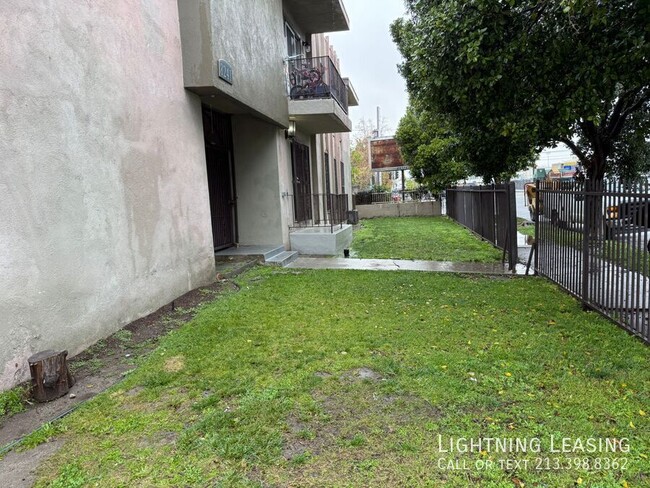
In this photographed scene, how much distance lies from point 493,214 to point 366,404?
8.97 m

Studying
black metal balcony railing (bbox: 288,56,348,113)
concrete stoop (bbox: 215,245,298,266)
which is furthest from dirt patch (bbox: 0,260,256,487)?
black metal balcony railing (bbox: 288,56,348,113)

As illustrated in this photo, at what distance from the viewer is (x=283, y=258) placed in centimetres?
937

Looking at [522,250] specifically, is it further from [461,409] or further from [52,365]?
[52,365]

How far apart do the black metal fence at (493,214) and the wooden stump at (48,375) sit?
24.7 feet

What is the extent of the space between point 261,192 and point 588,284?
704 centimetres

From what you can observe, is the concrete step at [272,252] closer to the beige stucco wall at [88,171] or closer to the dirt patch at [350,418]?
the beige stucco wall at [88,171]

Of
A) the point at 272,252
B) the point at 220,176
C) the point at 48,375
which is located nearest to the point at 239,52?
the point at 220,176

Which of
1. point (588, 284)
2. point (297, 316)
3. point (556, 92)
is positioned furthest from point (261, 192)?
point (588, 284)

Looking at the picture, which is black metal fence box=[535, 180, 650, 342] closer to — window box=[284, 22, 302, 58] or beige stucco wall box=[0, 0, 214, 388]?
beige stucco wall box=[0, 0, 214, 388]

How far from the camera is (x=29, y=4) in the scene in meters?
3.82

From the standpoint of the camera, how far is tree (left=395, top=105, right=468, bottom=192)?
20578 millimetres

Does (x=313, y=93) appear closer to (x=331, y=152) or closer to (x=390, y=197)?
(x=331, y=152)

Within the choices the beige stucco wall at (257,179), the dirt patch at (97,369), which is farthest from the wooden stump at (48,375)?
the beige stucco wall at (257,179)

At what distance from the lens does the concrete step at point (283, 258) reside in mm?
9008
